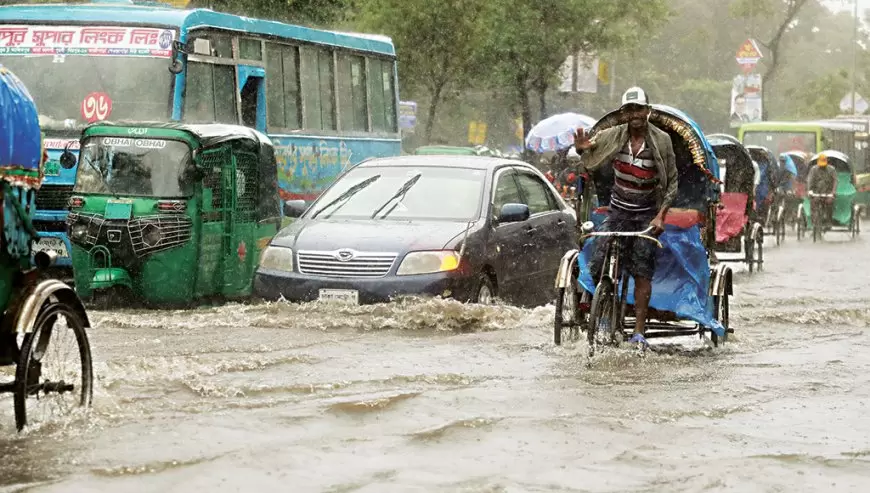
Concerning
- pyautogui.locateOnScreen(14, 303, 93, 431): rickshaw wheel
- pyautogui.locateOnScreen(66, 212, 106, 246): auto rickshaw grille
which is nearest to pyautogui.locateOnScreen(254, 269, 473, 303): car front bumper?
pyautogui.locateOnScreen(66, 212, 106, 246): auto rickshaw grille

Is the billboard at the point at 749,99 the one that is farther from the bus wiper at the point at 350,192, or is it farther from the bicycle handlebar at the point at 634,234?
the bicycle handlebar at the point at 634,234

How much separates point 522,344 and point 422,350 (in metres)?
0.83

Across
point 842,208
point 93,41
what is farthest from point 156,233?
point 842,208

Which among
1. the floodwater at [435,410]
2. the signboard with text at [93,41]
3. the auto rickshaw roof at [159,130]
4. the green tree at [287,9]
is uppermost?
the green tree at [287,9]

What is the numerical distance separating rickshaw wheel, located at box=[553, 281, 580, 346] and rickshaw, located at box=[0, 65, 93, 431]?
4.10 metres

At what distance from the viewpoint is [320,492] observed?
6.26 meters

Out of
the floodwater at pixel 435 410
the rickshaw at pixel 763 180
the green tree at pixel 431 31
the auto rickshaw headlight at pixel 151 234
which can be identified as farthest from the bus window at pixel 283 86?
the green tree at pixel 431 31

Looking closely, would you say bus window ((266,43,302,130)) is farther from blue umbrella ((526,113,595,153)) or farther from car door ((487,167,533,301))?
blue umbrella ((526,113,595,153))

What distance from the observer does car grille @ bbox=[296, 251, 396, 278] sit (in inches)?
490

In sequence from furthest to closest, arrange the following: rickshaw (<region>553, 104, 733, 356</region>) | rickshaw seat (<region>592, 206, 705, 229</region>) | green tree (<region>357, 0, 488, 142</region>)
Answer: green tree (<region>357, 0, 488, 142</region>) < rickshaw seat (<region>592, 206, 705, 229</region>) < rickshaw (<region>553, 104, 733, 356</region>)

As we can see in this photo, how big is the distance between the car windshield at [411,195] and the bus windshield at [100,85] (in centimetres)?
343

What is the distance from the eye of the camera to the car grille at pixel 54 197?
15.8 metres

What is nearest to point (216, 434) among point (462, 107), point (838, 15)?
point (462, 107)

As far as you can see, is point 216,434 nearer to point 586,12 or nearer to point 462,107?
point 586,12
